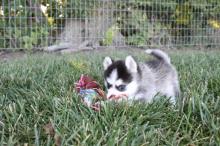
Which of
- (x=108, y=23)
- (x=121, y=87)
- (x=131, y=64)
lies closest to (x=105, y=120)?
(x=121, y=87)

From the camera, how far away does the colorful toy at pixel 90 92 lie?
282 cm

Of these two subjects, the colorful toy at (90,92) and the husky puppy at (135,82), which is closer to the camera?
the colorful toy at (90,92)

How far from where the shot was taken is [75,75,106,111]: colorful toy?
111 inches

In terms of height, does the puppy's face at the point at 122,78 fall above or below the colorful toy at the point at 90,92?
above

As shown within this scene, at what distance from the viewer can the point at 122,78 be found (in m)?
3.16

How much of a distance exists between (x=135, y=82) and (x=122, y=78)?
120 millimetres

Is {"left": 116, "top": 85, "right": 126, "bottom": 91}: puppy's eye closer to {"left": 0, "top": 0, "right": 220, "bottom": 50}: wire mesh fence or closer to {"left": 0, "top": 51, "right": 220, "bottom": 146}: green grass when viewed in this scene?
{"left": 0, "top": 51, "right": 220, "bottom": 146}: green grass

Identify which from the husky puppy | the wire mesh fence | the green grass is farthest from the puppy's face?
the wire mesh fence

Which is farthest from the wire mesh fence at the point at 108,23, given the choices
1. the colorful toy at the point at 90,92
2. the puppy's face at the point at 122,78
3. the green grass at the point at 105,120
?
the puppy's face at the point at 122,78

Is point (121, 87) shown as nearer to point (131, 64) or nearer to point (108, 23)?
point (131, 64)

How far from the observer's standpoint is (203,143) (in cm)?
223

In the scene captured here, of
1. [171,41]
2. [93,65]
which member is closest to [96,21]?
[171,41]

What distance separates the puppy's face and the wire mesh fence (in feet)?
16.2

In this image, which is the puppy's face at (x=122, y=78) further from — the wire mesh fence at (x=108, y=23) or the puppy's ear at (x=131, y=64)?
the wire mesh fence at (x=108, y=23)
